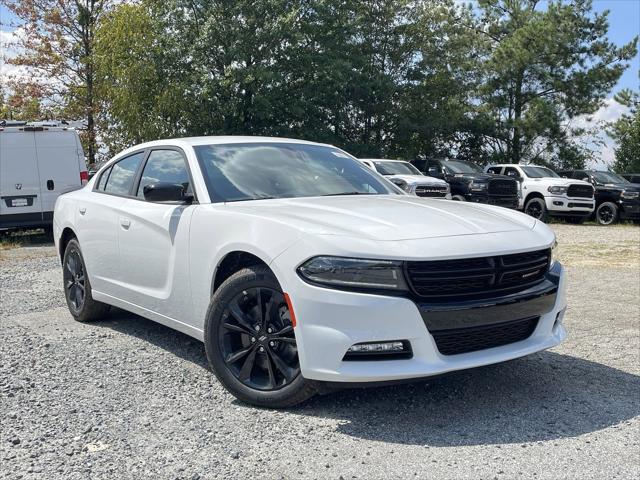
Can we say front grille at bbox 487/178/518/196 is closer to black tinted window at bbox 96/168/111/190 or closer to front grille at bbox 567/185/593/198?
front grille at bbox 567/185/593/198

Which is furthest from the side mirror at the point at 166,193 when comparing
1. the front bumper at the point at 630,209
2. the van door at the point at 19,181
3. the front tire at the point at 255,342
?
the front bumper at the point at 630,209

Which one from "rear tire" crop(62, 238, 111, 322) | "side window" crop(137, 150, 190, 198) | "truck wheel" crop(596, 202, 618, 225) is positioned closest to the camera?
"side window" crop(137, 150, 190, 198)

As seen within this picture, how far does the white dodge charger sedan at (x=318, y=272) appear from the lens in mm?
3531

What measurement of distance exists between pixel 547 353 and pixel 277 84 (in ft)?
77.3

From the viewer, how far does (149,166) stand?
5.45m

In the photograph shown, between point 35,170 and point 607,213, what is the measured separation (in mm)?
16103

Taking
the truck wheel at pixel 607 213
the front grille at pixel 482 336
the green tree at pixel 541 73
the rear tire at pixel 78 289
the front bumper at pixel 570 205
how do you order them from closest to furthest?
the front grille at pixel 482 336 → the rear tire at pixel 78 289 → the front bumper at pixel 570 205 → the truck wheel at pixel 607 213 → the green tree at pixel 541 73

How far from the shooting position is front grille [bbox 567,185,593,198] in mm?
20234

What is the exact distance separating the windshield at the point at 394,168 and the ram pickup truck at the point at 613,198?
5955 millimetres

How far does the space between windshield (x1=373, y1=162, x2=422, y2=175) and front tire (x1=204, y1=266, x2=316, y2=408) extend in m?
15.4

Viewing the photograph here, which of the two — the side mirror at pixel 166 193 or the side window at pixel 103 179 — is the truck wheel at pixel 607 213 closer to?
the side window at pixel 103 179

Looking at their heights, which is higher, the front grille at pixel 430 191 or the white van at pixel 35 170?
the white van at pixel 35 170

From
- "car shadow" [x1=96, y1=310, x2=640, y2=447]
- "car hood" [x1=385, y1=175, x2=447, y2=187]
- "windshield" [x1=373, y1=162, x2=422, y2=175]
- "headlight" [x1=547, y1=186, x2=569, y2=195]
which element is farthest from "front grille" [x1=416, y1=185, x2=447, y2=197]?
"car shadow" [x1=96, y1=310, x2=640, y2=447]

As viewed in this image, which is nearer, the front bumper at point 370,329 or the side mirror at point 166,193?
the front bumper at point 370,329
